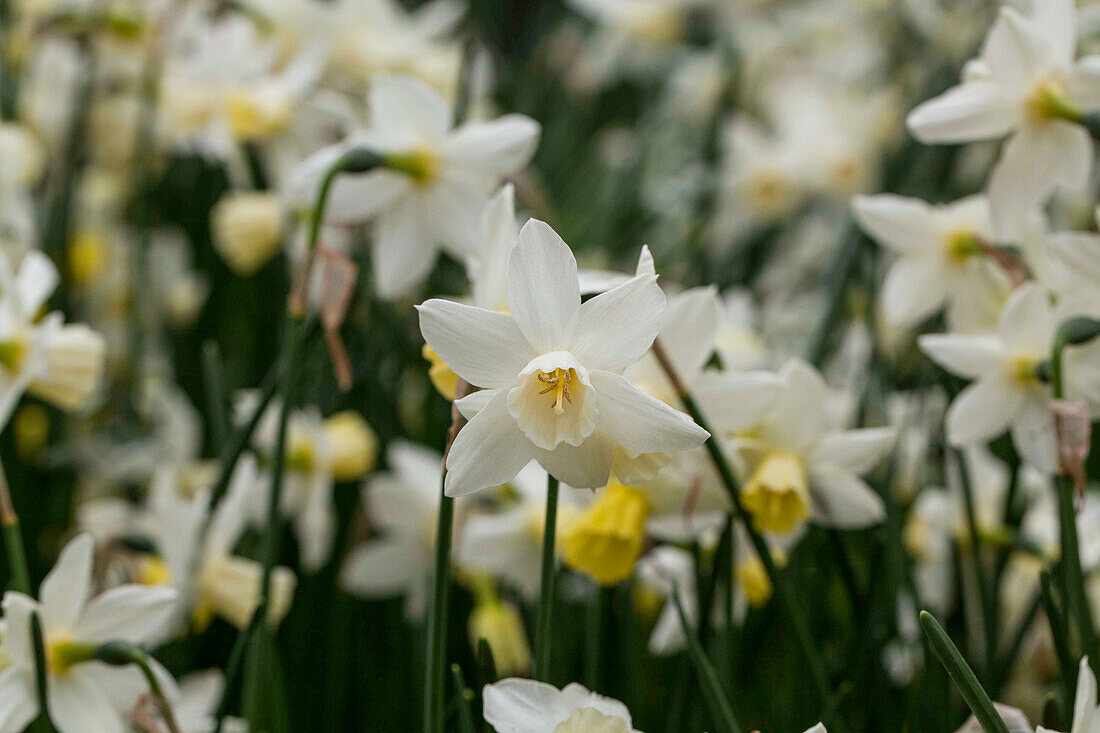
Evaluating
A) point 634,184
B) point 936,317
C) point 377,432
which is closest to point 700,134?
point 634,184

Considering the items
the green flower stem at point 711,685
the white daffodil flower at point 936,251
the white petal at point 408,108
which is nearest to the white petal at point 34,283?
the white petal at point 408,108

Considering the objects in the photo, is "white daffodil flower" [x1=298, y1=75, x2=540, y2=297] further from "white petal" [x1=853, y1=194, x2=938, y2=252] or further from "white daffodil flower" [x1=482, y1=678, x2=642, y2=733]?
"white daffodil flower" [x1=482, y1=678, x2=642, y2=733]

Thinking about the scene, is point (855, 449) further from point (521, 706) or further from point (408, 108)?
point (408, 108)

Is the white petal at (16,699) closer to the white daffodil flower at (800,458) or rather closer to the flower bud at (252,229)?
the white daffodil flower at (800,458)

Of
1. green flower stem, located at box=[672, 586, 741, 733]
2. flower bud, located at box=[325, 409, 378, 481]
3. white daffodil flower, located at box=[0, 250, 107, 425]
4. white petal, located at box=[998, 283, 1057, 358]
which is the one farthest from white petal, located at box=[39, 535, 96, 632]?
white petal, located at box=[998, 283, 1057, 358]

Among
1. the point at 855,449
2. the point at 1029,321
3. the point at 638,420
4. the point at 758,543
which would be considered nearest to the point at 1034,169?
the point at 1029,321

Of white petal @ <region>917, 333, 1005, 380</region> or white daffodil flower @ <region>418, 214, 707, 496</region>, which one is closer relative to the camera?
white daffodil flower @ <region>418, 214, 707, 496</region>
